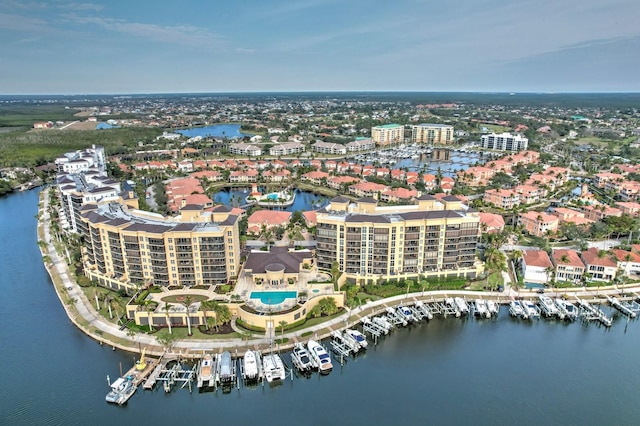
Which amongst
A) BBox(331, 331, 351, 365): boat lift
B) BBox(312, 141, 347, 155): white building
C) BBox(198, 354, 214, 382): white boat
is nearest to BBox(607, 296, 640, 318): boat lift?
BBox(331, 331, 351, 365): boat lift

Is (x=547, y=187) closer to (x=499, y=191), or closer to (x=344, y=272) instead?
(x=499, y=191)

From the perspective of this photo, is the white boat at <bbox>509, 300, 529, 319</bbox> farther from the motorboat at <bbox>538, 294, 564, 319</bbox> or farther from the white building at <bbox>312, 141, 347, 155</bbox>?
the white building at <bbox>312, 141, 347, 155</bbox>

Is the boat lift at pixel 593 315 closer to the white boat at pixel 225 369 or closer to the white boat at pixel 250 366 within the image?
the white boat at pixel 250 366

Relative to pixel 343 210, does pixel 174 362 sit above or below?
below

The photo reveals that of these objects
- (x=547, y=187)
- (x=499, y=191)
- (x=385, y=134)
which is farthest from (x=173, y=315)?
(x=385, y=134)

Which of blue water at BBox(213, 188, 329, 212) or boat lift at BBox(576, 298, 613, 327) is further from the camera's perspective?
blue water at BBox(213, 188, 329, 212)

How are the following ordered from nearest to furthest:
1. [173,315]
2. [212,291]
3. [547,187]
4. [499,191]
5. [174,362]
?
[174,362] → [173,315] → [212,291] → [499,191] → [547,187]
